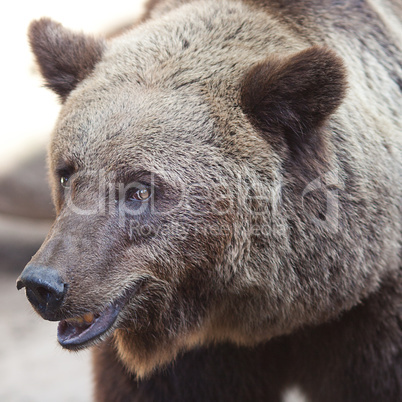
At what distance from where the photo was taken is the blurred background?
7370mm

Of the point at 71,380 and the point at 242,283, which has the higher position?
the point at 242,283

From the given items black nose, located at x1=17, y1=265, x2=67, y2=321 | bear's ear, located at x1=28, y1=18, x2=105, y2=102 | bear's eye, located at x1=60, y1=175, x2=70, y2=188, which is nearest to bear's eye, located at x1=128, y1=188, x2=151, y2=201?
bear's eye, located at x1=60, y1=175, x2=70, y2=188

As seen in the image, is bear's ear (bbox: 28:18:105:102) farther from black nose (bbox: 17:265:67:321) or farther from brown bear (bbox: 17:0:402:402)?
black nose (bbox: 17:265:67:321)

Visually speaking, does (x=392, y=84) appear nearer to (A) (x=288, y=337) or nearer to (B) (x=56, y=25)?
(A) (x=288, y=337)

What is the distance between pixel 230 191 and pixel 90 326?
3.37 feet

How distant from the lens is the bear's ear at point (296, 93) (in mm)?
3266

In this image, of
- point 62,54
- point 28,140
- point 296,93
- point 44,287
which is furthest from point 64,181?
point 28,140

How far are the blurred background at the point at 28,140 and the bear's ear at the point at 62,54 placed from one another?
3.42m

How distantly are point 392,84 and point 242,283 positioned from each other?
5.45 feet

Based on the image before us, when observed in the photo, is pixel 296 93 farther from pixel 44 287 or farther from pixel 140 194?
pixel 44 287

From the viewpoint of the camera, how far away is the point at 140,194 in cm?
336

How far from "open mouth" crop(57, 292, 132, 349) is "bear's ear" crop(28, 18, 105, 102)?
1.39 metres

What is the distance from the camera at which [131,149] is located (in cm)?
333

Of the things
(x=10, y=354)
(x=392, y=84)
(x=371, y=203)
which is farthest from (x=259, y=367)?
(x=10, y=354)
